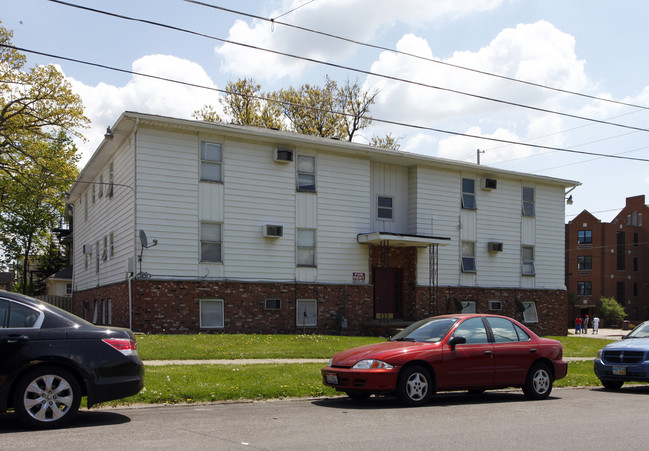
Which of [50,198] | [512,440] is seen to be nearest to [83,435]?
[512,440]

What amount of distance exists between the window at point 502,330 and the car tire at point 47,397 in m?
6.82

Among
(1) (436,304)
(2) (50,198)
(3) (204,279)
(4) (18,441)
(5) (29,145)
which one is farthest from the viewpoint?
(2) (50,198)

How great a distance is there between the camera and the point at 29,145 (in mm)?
35406

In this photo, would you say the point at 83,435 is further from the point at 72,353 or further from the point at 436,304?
the point at 436,304

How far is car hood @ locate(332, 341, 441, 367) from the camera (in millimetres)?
10469

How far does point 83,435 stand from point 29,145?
102ft

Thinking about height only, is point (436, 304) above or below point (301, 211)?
below

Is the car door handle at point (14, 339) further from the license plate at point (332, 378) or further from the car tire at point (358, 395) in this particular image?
the car tire at point (358, 395)

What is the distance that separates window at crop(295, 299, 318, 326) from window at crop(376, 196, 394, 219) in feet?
15.7

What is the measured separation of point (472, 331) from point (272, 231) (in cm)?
1358

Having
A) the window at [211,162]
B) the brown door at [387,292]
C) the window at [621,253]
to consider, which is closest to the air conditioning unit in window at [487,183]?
the brown door at [387,292]

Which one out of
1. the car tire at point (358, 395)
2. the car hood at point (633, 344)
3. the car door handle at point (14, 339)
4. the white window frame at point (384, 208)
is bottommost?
the car tire at point (358, 395)

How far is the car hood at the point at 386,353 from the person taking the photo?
34.3ft

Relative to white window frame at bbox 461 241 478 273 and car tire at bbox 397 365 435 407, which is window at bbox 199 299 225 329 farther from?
car tire at bbox 397 365 435 407
